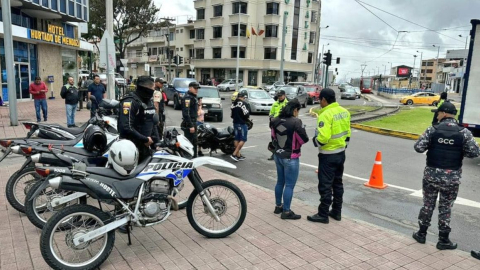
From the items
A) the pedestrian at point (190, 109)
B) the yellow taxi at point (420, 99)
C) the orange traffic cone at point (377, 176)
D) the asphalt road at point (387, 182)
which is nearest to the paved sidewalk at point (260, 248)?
the asphalt road at point (387, 182)

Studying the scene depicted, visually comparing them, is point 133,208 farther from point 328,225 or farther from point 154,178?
point 328,225

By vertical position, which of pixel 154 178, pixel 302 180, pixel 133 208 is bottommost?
pixel 302 180

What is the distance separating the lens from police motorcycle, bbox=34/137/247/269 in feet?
11.9

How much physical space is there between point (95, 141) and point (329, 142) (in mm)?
3270

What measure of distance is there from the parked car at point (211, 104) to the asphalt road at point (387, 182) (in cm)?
509

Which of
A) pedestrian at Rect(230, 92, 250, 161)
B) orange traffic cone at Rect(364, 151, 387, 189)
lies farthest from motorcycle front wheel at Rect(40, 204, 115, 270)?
pedestrian at Rect(230, 92, 250, 161)

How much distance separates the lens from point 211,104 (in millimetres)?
18188

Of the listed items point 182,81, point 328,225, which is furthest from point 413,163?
point 182,81

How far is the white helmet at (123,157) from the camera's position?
12.8 ft

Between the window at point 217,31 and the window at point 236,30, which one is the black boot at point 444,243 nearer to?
the window at point 236,30

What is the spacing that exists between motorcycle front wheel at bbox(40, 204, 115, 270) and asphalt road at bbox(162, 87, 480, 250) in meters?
3.72

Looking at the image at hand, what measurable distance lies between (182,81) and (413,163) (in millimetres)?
16956

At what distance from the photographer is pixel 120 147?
393 cm

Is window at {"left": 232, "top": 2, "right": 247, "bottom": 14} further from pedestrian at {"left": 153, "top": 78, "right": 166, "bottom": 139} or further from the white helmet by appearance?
the white helmet
